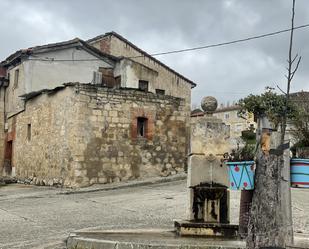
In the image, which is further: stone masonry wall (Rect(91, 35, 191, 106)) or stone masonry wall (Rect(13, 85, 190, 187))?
stone masonry wall (Rect(91, 35, 191, 106))

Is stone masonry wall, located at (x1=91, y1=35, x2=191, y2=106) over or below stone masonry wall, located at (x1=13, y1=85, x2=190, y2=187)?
over

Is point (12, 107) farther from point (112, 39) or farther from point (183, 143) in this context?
point (183, 143)

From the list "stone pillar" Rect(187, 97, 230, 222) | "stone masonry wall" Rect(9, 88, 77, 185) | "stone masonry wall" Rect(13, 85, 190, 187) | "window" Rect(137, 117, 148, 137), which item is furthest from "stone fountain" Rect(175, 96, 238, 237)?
"window" Rect(137, 117, 148, 137)

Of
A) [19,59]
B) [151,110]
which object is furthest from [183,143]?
[19,59]

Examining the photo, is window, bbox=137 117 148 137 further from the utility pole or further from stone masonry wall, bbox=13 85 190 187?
the utility pole

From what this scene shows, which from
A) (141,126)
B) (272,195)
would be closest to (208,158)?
(272,195)

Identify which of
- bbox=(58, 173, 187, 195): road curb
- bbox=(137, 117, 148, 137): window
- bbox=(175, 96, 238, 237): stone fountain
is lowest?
bbox=(58, 173, 187, 195): road curb

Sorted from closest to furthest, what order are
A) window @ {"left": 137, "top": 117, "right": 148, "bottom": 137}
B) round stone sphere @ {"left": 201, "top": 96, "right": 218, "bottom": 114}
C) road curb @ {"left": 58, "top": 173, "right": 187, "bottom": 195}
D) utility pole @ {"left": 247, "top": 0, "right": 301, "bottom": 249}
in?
utility pole @ {"left": 247, "top": 0, "right": 301, "bottom": 249} → round stone sphere @ {"left": 201, "top": 96, "right": 218, "bottom": 114} → road curb @ {"left": 58, "top": 173, "right": 187, "bottom": 195} → window @ {"left": 137, "top": 117, "right": 148, "bottom": 137}

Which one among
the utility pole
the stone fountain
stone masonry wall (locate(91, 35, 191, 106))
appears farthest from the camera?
stone masonry wall (locate(91, 35, 191, 106))

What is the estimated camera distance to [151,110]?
17844mm

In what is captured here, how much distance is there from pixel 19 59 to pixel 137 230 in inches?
665

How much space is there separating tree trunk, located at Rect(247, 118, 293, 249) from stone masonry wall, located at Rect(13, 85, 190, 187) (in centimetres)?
1170

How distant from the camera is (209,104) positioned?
278 inches

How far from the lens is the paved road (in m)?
7.73
